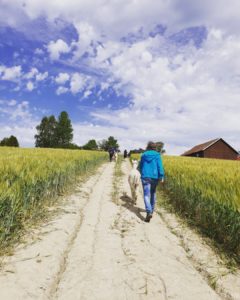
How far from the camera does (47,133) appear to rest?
315 feet

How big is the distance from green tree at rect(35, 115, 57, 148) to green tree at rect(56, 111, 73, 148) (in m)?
2.14

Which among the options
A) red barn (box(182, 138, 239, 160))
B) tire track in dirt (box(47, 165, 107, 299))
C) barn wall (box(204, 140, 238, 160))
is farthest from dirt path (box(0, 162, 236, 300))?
barn wall (box(204, 140, 238, 160))

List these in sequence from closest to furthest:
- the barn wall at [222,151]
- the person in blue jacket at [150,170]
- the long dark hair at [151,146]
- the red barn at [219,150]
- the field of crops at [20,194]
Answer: the field of crops at [20,194]
the person in blue jacket at [150,170]
the long dark hair at [151,146]
the red barn at [219,150]
the barn wall at [222,151]

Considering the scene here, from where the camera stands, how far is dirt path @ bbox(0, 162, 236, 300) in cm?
343

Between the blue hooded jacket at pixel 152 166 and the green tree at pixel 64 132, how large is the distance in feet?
286

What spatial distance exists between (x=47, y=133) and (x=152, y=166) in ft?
307

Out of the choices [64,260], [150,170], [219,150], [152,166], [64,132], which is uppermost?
[64,132]

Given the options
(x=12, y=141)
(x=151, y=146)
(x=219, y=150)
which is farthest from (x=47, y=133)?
(x=151, y=146)

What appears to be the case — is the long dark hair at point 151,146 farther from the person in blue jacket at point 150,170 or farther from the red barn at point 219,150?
the red barn at point 219,150

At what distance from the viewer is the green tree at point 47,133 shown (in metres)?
94.5

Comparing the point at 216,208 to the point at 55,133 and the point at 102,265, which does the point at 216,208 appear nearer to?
the point at 102,265

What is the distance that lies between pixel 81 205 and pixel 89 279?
480 cm

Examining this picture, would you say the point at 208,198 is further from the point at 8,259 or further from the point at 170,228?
the point at 8,259

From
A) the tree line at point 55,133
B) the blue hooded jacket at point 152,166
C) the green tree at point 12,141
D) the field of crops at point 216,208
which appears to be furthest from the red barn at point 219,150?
the green tree at point 12,141
